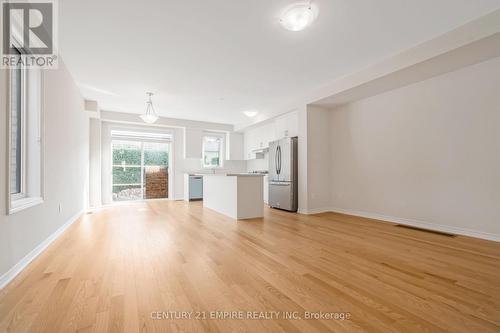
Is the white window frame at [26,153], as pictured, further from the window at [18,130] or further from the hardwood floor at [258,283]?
the hardwood floor at [258,283]

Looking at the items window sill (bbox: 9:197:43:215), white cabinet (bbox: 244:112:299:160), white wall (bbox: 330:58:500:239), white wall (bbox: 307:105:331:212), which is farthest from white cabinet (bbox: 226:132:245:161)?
window sill (bbox: 9:197:43:215)

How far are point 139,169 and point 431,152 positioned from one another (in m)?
7.64

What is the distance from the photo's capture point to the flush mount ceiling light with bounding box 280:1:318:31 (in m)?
2.37

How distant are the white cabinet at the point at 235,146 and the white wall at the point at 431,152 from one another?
4.45m

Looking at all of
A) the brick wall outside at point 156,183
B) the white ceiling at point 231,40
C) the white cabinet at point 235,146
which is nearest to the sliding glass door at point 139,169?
the brick wall outside at point 156,183

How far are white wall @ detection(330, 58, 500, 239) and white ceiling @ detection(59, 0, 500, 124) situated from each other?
1.11 metres

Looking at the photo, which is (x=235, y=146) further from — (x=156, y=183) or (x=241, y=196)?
(x=241, y=196)

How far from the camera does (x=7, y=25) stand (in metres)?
2.07

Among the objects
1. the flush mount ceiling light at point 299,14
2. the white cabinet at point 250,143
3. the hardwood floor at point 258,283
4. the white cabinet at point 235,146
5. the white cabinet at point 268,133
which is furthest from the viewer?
the white cabinet at point 235,146

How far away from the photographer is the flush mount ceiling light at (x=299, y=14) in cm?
237

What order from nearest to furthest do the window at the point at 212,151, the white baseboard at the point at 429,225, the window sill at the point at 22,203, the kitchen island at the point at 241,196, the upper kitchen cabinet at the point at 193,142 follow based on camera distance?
the window sill at the point at 22,203 → the white baseboard at the point at 429,225 → the kitchen island at the point at 241,196 → the upper kitchen cabinet at the point at 193,142 → the window at the point at 212,151

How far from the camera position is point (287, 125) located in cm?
581

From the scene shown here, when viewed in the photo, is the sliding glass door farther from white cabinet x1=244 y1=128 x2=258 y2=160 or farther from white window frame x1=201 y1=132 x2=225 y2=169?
white cabinet x1=244 y1=128 x2=258 y2=160

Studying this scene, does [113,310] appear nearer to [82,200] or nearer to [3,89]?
[3,89]
